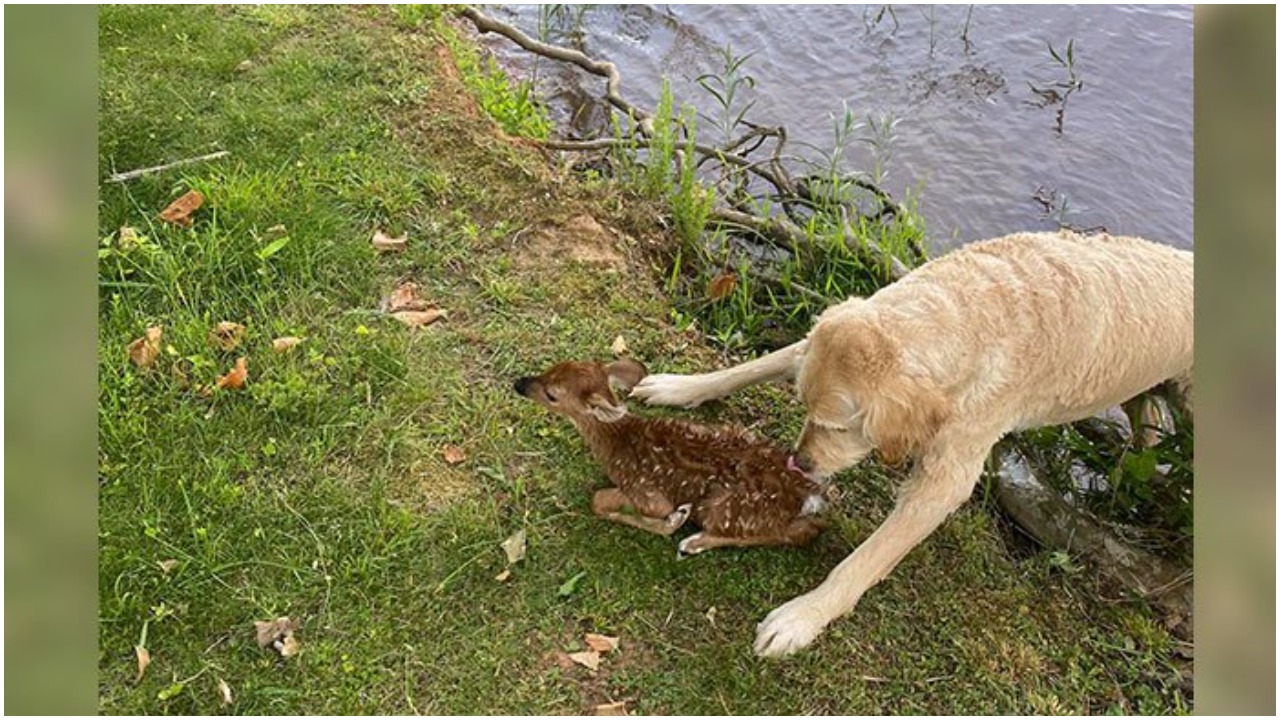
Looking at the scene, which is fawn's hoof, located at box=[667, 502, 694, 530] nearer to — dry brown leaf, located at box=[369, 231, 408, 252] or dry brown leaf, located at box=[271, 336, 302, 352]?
dry brown leaf, located at box=[271, 336, 302, 352]

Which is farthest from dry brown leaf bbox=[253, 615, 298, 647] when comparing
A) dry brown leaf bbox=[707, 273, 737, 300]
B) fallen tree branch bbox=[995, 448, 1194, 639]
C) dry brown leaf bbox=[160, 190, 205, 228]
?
fallen tree branch bbox=[995, 448, 1194, 639]

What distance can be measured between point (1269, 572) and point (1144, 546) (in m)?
3.33

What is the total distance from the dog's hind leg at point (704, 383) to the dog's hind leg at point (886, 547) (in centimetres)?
87

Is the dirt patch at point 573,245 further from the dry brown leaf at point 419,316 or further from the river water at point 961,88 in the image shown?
the river water at point 961,88

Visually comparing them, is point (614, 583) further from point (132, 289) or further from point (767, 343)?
point (132, 289)

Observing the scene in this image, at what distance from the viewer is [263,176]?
15.7 ft

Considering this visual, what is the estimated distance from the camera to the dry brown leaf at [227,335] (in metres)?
4.03

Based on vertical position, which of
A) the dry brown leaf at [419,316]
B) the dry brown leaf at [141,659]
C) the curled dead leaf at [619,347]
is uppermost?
the dry brown leaf at [419,316]

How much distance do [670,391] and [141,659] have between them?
7.41ft

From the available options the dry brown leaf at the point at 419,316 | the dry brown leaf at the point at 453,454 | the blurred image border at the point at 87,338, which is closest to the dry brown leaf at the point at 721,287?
the dry brown leaf at the point at 419,316

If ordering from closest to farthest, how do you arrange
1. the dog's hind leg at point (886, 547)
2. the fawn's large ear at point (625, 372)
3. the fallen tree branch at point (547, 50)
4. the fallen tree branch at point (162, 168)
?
the dog's hind leg at point (886, 547)
the fawn's large ear at point (625, 372)
the fallen tree branch at point (162, 168)
the fallen tree branch at point (547, 50)

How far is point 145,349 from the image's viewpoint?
3.91 metres

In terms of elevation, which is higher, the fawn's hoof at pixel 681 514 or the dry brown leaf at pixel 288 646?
the fawn's hoof at pixel 681 514

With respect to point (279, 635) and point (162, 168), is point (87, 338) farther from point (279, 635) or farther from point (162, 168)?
point (162, 168)
